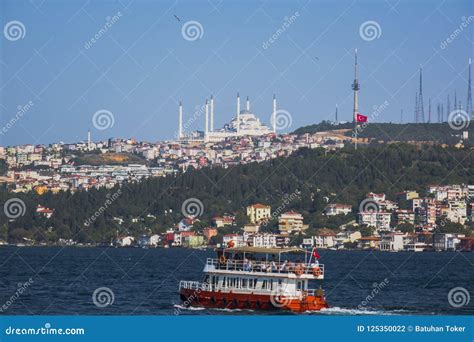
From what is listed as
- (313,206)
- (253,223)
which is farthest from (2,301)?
(313,206)

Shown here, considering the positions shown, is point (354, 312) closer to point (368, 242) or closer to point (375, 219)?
point (368, 242)

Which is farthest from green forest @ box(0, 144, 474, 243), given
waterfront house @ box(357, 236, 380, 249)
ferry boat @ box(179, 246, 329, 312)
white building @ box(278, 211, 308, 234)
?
ferry boat @ box(179, 246, 329, 312)

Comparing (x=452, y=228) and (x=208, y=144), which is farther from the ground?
(x=208, y=144)

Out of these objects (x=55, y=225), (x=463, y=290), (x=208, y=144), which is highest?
(x=208, y=144)

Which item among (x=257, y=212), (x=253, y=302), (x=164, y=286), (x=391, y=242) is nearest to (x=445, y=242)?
(x=391, y=242)

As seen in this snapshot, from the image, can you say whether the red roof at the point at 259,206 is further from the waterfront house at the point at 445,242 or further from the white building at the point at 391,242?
the waterfront house at the point at 445,242

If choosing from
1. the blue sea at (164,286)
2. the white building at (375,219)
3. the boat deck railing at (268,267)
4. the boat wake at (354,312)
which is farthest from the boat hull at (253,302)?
the white building at (375,219)

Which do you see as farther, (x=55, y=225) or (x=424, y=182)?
(x=424, y=182)
